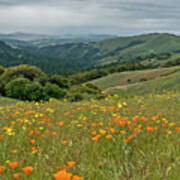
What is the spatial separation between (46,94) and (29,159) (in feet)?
175

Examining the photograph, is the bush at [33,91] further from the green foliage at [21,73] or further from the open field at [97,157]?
the open field at [97,157]

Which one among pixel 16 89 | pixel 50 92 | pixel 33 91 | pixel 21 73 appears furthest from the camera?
pixel 21 73

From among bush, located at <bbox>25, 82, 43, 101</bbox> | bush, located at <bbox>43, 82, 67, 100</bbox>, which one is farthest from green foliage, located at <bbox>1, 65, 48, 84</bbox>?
bush, located at <bbox>25, 82, 43, 101</bbox>

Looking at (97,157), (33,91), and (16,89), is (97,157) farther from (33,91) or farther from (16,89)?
(16,89)

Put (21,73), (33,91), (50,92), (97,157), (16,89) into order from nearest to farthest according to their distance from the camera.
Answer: (97,157)
(33,91)
(50,92)
(16,89)
(21,73)

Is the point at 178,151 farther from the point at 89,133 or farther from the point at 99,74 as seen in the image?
the point at 99,74

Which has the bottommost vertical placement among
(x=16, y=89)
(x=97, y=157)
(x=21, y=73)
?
(x=16, y=89)

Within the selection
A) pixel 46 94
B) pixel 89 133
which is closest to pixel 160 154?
pixel 89 133

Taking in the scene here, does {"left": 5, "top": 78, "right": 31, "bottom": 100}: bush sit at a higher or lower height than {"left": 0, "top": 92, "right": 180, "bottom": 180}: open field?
lower

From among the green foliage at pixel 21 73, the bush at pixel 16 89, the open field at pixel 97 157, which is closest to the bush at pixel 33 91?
the bush at pixel 16 89

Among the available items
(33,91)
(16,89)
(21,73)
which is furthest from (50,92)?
(21,73)

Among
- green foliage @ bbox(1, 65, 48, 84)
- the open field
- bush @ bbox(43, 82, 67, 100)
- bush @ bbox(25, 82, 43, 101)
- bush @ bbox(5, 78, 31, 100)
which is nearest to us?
the open field

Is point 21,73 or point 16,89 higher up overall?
point 21,73

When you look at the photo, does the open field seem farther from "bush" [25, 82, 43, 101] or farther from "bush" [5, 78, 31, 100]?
"bush" [5, 78, 31, 100]
